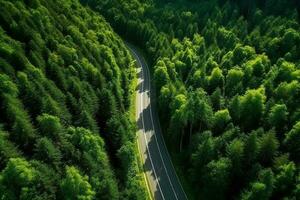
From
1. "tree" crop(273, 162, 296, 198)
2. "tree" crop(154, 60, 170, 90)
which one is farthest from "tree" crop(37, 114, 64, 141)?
"tree" crop(154, 60, 170, 90)

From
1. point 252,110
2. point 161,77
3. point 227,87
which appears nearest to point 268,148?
point 252,110

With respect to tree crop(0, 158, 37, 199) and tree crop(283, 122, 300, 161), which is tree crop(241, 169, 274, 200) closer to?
tree crop(283, 122, 300, 161)

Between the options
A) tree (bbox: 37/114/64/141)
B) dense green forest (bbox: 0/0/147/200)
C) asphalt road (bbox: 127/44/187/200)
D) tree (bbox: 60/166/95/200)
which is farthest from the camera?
asphalt road (bbox: 127/44/187/200)

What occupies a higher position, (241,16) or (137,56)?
(241,16)

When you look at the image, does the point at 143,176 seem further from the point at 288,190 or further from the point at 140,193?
the point at 288,190

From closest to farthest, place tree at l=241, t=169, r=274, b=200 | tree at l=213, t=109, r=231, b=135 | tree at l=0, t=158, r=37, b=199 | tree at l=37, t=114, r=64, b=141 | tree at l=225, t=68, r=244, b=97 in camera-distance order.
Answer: tree at l=0, t=158, r=37, b=199, tree at l=241, t=169, r=274, b=200, tree at l=37, t=114, r=64, b=141, tree at l=213, t=109, r=231, b=135, tree at l=225, t=68, r=244, b=97

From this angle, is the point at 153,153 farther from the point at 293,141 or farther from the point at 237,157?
the point at 293,141

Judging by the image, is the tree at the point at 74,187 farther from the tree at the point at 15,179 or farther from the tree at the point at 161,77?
the tree at the point at 161,77

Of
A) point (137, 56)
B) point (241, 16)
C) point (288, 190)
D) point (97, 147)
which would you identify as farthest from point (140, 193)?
point (241, 16)
